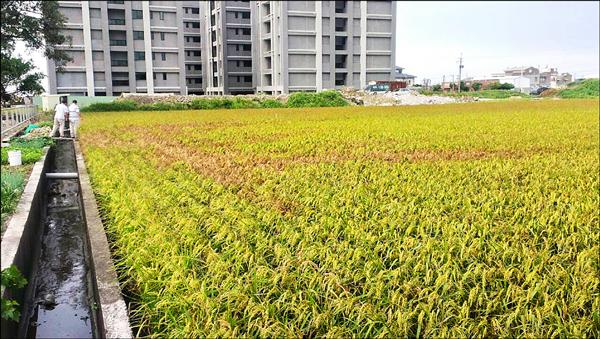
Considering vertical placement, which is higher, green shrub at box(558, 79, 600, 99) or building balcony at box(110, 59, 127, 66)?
building balcony at box(110, 59, 127, 66)

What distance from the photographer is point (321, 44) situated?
5547cm

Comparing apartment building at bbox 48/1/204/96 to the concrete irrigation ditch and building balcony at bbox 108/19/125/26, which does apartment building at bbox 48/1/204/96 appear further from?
the concrete irrigation ditch

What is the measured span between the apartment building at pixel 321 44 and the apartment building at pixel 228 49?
62.1 inches

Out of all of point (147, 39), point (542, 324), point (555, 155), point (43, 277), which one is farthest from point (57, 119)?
Result: point (147, 39)

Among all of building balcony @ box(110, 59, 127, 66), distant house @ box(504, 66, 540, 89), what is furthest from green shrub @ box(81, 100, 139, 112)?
distant house @ box(504, 66, 540, 89)

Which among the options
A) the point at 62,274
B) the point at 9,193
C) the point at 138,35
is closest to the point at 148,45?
the point at 138,35

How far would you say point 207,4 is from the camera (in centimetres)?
5966

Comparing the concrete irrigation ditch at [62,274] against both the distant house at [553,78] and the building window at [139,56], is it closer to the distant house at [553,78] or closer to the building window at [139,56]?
the building window at [139,56]

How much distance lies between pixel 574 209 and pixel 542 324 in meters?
3.18

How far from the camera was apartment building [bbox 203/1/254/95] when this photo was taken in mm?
58562

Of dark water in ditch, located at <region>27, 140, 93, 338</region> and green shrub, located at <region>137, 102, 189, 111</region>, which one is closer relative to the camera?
dark water in ditch, located at <region>27, 140, 93, 338</region>

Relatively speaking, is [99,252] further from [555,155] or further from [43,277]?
[555,155]

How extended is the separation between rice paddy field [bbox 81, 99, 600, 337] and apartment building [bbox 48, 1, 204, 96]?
4435 cm

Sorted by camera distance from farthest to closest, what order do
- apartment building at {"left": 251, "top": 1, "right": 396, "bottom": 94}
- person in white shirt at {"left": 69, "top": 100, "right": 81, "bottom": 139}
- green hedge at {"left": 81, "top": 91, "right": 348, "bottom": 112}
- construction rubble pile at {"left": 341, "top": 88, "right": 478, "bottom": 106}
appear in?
apartment building at {"left": 251, "top": 1, "right": 396, "bottom": 94} → construction rubble pile at {"left": 341, "top": 88, "right": 478, "bottom": 106} → green hedge at {"left": 81, "top": 91, "right": 348, "bottom": 112} → person in white shirt at {"left": 69, "top": 100, "right": 81, "bottom": 139}
